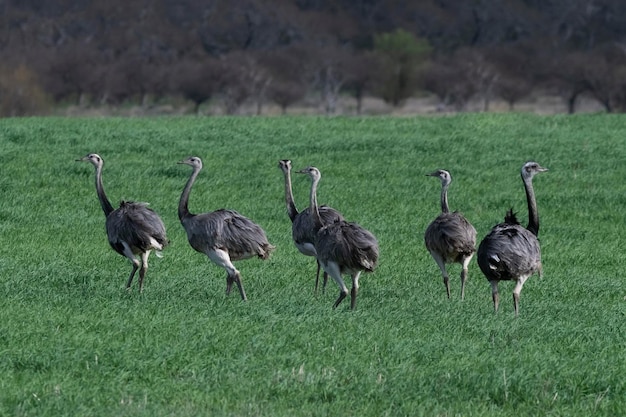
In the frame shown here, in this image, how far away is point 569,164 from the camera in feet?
92.4

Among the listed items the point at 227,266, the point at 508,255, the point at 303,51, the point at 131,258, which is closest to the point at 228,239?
the point at 227,266

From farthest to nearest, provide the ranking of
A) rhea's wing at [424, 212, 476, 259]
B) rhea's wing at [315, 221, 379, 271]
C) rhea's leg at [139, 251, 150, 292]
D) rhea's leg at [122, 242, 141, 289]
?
rhea's wing at [424, 212, 476, 259] → rhea's leg at [122, 242, 141, 289] → rhea's leg at [139, 251, 150, 292] → rhea's wing at [315, 221, 379, 271]

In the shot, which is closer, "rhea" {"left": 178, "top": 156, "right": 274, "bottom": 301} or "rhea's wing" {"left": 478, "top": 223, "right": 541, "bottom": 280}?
"rhea's wing" {"left": 478, "top": 223, "right": 541, "bottom": 280}

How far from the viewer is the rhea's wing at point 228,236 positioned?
1424cm

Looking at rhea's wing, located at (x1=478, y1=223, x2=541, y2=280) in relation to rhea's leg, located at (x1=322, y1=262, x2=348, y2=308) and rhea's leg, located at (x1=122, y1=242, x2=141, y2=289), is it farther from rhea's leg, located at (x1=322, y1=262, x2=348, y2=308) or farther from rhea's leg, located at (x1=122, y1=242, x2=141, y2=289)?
rhea's leg, located at (x1=122, y1=242, x2=141, y2=289)

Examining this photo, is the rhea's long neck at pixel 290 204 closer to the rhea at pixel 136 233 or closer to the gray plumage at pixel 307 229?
the gray plumage at pixel 307 229

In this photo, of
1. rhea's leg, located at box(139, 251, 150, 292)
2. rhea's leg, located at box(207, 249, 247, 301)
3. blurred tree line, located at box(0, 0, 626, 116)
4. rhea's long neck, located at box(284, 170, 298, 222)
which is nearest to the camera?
rhea's leg, located at box(207, 249, 247, 301)

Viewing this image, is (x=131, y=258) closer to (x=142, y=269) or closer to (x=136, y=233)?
(x=142, y=269)

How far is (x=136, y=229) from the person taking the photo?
14.6m

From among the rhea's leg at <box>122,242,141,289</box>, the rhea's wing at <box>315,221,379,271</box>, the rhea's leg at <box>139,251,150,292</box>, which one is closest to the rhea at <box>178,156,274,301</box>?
the rhea's leg at <box>139,251,150,292</box>

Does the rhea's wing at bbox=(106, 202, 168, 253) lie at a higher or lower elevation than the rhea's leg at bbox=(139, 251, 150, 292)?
higher

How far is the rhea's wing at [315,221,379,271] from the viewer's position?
13.3 meters

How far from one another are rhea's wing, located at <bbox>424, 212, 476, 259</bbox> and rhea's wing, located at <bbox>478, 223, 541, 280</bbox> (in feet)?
3.53

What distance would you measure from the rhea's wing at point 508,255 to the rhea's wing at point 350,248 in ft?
3.74
